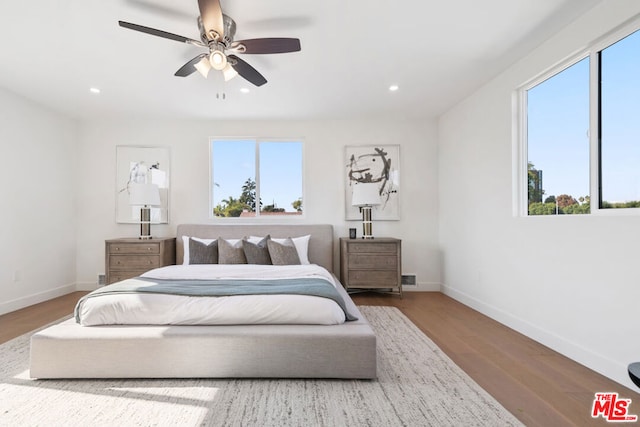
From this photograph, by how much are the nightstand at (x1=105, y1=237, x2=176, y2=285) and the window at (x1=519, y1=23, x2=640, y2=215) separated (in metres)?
4.36

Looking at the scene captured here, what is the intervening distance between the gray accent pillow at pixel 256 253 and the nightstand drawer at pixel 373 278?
118cm

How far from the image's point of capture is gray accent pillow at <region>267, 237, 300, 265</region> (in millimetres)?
3857

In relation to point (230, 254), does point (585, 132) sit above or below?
above

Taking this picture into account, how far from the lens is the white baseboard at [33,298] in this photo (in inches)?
144

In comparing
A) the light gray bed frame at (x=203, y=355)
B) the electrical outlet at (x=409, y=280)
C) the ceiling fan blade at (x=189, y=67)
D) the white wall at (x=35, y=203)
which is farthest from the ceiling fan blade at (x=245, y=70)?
the electrical outlet at (x=409, y=280)

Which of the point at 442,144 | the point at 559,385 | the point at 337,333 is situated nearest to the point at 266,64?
the point at 337,333

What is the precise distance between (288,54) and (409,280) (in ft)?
11.4

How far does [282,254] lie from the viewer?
12.7ft

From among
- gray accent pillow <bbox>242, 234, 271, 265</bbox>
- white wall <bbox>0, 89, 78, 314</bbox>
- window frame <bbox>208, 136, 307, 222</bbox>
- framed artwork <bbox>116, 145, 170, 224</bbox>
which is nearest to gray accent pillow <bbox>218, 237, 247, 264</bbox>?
gray accent pillow <bbox>242, 234, 271, 265</bbox>

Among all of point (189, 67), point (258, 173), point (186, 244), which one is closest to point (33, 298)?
point (186, 244)

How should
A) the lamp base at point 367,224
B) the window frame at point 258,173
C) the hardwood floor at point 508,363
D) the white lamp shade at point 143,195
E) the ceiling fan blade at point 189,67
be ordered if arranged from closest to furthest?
the hardwood floor at point 508,363 → the ceiling fan blade at point 189,67 → the white lamp shade at point 143,195 → the lamp base at point 367,224 → the window frame at point 258,173

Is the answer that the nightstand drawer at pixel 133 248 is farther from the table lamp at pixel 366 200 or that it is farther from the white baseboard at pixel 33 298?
the table lamp at pixel 366 200

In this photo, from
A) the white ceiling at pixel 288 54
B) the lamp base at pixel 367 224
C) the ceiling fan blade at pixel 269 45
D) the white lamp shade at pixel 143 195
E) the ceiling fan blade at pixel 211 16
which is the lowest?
the lamp base at pixel 367 224

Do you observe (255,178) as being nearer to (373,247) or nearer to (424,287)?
(373,247)
